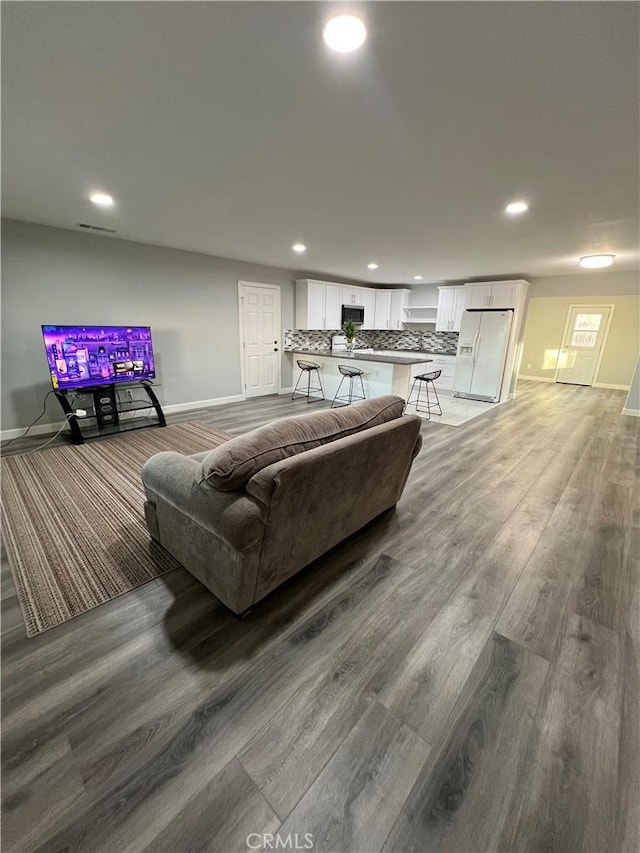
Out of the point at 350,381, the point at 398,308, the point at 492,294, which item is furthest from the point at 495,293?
the point at 350,381

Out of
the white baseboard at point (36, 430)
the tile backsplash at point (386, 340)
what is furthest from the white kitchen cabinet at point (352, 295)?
the white baseboard at point (36, 430)

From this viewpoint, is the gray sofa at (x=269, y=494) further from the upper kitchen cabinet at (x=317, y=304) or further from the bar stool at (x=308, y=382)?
the upper kitchen cabinet at (x=317, y=304)

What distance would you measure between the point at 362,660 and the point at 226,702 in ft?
1.91

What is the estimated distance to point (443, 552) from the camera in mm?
2227

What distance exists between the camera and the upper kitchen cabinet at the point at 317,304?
6.54 metres

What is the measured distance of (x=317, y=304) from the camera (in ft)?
22.0

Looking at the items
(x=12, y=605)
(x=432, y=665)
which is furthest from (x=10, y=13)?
(x=432, y=665)

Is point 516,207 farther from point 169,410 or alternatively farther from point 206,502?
point 169,410

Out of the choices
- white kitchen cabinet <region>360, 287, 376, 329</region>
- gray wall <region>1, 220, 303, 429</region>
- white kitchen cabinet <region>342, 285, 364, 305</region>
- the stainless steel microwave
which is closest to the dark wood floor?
gray wall <region>1, 220, 303, 429</region>

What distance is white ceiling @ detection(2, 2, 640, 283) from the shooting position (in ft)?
3.83

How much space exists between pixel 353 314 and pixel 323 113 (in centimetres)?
594

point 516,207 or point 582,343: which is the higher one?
point 516,207

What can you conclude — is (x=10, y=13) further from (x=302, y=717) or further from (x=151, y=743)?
(x=302, y=717)

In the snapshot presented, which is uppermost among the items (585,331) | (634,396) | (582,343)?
(585,331)
